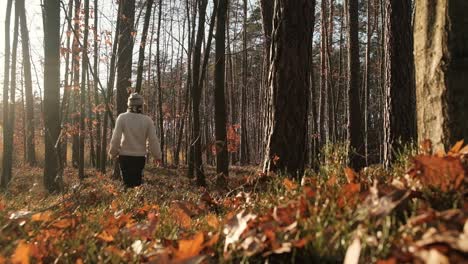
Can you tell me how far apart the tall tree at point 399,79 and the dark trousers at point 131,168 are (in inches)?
173

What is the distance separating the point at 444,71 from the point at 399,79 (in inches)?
222

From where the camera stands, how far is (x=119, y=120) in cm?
643

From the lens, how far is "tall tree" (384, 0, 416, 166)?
7359mm

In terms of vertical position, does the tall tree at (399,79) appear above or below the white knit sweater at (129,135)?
above

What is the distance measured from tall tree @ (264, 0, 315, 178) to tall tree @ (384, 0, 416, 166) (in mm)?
3404

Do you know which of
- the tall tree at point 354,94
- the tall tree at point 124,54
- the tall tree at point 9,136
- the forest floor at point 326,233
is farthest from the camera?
the tall tree at point 124,54

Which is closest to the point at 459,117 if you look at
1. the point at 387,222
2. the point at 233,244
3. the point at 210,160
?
the point at 387,222

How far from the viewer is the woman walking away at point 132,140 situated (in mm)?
6461

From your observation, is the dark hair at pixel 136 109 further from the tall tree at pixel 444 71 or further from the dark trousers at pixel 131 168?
the tall tree at pixel 444 71

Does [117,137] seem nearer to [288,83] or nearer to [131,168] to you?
[131,168]

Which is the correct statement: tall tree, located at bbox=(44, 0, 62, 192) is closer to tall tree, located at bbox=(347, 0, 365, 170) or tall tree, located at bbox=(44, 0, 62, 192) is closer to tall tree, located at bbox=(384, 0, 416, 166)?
tall tree, located at bbox=(384, 0, 416, 166)

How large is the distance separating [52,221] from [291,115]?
2845 mm

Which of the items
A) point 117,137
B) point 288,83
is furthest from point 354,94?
point 288,83

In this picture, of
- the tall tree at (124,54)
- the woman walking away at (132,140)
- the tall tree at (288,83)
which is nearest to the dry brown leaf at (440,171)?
the tall tree at (288,83)
